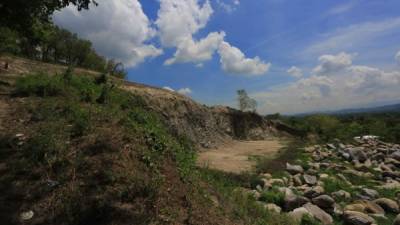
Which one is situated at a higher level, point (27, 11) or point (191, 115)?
point (27, 11)

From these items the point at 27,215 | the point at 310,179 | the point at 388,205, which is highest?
the point at 27,215

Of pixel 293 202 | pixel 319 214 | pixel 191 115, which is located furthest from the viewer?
pixel 191 115

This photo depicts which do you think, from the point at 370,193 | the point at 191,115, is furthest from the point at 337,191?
the point at 191,115

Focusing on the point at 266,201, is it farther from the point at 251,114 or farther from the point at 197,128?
the point at 251,114

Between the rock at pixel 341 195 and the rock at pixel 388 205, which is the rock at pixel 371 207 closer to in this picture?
the rock at pixel 388 205

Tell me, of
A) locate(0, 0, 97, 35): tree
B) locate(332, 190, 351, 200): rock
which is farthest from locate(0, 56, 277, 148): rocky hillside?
locate(332, 190, 351, 200): rock

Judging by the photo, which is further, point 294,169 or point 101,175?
point 294,169

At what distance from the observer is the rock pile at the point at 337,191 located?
33.3ft

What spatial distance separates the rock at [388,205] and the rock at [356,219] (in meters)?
2.37

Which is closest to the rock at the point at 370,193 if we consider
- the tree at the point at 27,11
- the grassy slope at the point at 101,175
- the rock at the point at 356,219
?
the rock at the point at 356,219

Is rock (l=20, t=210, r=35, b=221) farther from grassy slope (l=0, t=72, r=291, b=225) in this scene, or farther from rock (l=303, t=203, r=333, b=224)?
rock (l=303, t=203, r=333, b=224)

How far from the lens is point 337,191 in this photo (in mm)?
13227

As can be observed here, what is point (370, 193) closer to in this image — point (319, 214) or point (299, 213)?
point (319, 214)

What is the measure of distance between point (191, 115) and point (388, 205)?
699 inches
